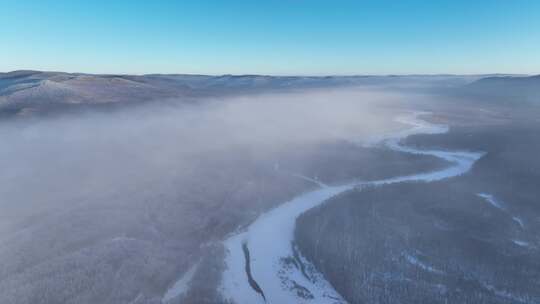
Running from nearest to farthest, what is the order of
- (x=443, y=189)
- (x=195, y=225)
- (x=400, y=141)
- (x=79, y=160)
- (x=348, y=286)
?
(x=348, y=286)
(x=195, y=225)
(x=443, y=189)
(x=79, y=160)
(x=400, y=141)

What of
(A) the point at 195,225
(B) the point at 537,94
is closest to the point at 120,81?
(A) the point at 195,225

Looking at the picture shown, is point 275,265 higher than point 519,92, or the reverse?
point 519,92

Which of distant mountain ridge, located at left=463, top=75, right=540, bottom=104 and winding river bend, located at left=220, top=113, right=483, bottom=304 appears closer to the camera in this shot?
winding river bend, located at left=220, top=113, right=483, bottom=304

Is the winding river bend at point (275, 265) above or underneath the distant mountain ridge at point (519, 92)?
underneath

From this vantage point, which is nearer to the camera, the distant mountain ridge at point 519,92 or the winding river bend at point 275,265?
the winding river bend at point 275,265

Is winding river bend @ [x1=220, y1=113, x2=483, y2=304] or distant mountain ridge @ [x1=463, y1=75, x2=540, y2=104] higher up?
distant mountain ridge @ [x1=463, y1=75, x2=540, y2=104]

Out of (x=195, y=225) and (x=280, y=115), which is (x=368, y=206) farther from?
(x=280, y=115)

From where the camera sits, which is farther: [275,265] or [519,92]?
[519,92]

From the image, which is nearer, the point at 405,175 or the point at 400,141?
the point at 405,175
